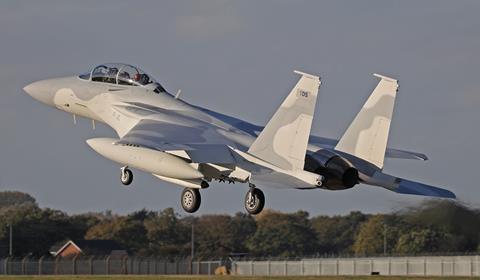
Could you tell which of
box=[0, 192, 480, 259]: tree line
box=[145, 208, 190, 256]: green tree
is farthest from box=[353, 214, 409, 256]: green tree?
box=[145, 208, 190, 256]: green tree

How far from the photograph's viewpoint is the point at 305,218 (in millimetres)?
95688

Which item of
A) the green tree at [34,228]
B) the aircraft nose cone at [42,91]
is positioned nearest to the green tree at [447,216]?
the aircraft nose cone at [42,91]

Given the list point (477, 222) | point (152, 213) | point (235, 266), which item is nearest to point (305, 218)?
point (152, 213)

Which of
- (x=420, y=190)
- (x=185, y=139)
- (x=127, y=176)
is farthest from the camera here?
(x=127, y=176)

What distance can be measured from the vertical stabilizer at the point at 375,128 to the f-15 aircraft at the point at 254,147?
0.10ft

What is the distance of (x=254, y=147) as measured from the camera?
39969 mm

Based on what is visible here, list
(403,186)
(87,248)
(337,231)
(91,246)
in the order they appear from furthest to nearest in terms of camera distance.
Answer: (337,231)
(91,246)
(87,248)
(403,186)

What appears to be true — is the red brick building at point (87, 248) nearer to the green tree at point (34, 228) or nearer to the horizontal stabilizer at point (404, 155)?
the green tree at point (34, 228)

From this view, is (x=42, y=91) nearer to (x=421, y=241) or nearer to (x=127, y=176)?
(x=127, y=176)

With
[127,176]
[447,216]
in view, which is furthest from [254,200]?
[447,216]

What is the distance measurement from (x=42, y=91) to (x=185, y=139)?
8.60 m

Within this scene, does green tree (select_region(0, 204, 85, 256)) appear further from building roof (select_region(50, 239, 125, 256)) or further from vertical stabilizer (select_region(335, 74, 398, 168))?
vertical stabilizer (select_region(335, 74, 398, 168))

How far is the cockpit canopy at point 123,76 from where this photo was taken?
4531 cm

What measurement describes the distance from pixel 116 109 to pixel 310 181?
8.82 metres
